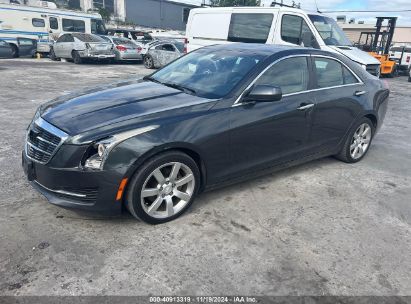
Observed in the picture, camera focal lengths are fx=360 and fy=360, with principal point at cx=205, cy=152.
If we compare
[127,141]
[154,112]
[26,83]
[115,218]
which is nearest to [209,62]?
[154,112]

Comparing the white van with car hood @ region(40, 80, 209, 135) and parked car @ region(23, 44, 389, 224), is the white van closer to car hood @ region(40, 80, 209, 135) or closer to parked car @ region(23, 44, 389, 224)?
parked car @ region(23, 44, 389, 224)

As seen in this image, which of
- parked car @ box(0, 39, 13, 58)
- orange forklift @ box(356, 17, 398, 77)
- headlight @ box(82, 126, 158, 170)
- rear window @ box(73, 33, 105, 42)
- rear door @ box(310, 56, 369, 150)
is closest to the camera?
headlight @ box(82, 126, 158, 170)

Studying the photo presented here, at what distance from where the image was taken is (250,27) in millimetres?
9727

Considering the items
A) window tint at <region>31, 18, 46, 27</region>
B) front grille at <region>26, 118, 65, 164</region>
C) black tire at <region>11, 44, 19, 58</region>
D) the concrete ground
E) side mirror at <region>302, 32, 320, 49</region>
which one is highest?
side mirror at <region>302, 32, 320, 49</region>

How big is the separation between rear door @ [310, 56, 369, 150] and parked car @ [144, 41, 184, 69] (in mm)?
11572

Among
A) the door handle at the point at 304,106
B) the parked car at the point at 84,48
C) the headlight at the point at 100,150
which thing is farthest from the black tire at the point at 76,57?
the headlight at the point at 100,150

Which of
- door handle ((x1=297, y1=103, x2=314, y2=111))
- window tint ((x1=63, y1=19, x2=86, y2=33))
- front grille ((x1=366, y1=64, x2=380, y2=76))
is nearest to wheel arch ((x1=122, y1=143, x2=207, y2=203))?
door handle ((x1=297, y1=103, x2=314, y2=111))

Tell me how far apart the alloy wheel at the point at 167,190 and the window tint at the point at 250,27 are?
6993 mm

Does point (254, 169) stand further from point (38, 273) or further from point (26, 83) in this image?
point (26, 83)

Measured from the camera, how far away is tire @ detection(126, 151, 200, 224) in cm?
309

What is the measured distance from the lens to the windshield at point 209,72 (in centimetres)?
375

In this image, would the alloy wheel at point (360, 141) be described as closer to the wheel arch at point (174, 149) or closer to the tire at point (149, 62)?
the wheel arch at point (174, 149)

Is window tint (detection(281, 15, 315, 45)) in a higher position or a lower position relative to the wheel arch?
higher

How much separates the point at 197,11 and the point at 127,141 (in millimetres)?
9166
